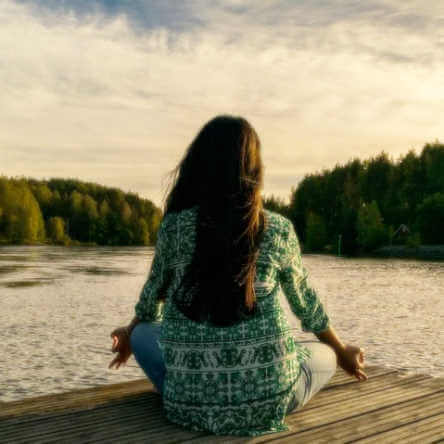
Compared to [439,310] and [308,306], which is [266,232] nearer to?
[308,306]

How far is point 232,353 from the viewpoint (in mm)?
2121

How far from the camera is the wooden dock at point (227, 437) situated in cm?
225

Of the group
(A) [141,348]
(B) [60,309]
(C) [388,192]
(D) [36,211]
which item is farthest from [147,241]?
(A) [141,348]

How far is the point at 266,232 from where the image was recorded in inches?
86.7

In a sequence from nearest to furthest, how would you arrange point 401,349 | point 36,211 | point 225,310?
point 225,310 → point 401,349 → point 36,211

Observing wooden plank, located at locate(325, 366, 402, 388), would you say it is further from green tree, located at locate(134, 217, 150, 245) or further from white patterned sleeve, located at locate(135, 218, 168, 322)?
green tree, located at locate(134, 217, 150, 245)

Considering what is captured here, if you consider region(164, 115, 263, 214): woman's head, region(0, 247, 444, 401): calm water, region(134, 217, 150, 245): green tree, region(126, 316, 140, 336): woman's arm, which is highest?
region(134, 217, 150, 245): green tree

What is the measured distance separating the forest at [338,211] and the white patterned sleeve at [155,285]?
40323 mm

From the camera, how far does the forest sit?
58062 mm

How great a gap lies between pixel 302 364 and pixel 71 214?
106 meters

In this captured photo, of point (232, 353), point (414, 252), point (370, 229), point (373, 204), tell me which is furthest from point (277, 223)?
point (373, 204)

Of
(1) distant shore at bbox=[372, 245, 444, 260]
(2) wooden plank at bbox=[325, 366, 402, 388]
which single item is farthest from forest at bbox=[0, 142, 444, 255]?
(2) wooden plank at bbox=[325, 366, 402, 388]

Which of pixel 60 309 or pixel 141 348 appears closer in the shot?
pixel 141 348

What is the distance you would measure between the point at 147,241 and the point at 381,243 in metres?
57.4
